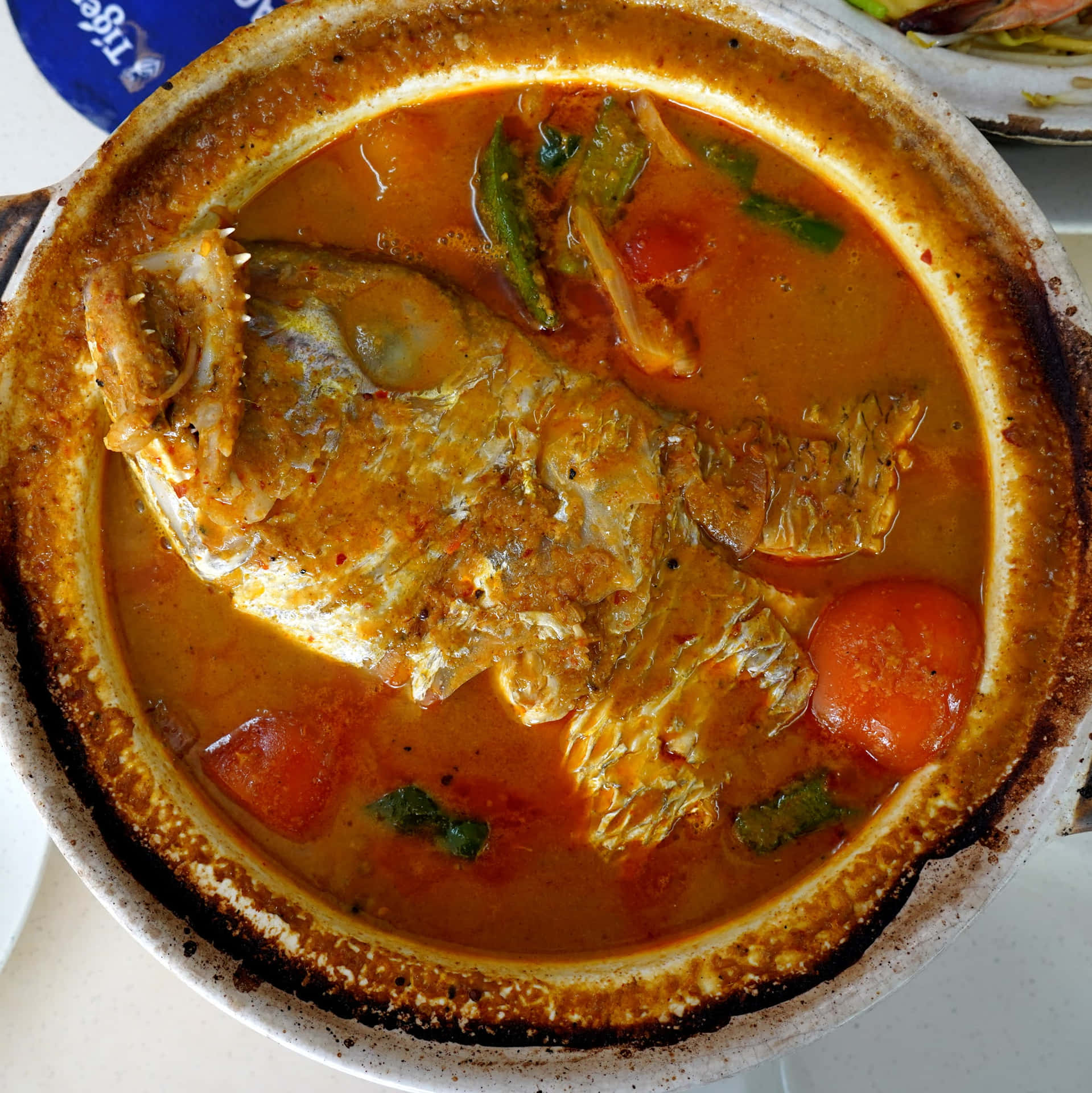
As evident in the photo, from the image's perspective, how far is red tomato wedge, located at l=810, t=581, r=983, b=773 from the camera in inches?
89.7

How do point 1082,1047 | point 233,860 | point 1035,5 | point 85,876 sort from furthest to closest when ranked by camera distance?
point 1082,1047 → point 1035,5 → point 233,860 → point 85,876

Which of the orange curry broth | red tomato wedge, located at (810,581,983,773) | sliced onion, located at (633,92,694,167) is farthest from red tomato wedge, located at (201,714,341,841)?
sliced onion, located at (633,92,694,167)

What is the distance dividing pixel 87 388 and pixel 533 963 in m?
1.88

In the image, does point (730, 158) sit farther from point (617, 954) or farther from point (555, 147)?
point (617, 954)

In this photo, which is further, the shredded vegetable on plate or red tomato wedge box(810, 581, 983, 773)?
the shredded vegetable on plate

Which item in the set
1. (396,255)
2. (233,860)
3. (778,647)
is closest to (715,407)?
(778,647)

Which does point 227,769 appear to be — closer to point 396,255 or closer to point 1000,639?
point 396,255

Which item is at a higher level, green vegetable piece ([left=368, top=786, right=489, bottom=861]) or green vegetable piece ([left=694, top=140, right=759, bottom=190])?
green vegetable piece ([left=694, top=140, right=759, bottom=190])

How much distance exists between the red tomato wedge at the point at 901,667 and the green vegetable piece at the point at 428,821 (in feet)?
3.33

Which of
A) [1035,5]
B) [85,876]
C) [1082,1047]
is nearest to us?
[85,876]

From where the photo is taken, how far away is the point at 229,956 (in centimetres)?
216

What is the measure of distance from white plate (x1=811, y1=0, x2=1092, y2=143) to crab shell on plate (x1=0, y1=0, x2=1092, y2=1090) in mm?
359

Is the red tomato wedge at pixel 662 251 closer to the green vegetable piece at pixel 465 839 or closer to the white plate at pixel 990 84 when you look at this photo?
the white plate at pixel 990 84

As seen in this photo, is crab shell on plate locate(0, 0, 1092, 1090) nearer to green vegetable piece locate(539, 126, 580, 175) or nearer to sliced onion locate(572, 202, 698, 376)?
green vegetable piece locate(539, 126, 580, 175)
